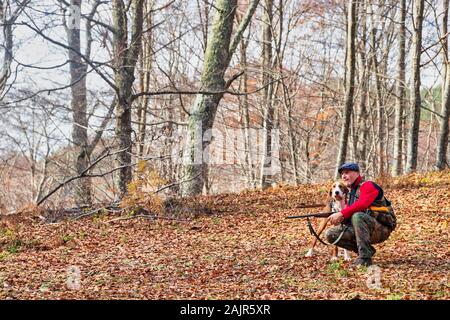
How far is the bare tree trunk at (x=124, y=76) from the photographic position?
15188mm

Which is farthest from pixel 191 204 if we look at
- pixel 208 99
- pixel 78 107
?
pixel 78 107

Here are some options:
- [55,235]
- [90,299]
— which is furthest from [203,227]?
[90,299]

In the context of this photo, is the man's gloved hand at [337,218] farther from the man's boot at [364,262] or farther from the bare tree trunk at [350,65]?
the bare tree trunk at [350,65]

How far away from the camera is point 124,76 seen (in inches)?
610

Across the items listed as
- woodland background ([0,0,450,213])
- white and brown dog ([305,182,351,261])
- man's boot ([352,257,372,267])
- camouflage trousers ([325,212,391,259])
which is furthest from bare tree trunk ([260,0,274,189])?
man's boot ([352,257,372,267])

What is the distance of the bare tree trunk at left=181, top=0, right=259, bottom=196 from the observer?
15969 millimetres

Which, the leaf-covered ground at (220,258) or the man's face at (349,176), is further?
the man's face at (349,176)

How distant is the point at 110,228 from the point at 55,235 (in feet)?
4.08

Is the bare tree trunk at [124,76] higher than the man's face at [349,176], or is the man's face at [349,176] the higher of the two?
the bare tree trunk at [124,76]

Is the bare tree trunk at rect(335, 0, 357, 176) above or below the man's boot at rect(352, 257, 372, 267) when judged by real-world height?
above

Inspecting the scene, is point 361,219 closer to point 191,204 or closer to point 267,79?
point 191,204

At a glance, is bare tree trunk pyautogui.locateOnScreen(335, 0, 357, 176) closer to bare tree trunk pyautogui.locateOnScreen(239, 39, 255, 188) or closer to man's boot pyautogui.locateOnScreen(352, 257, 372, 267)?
bare tree trunk pyautogui.locateOnScreen(239, 39, 255, 188)

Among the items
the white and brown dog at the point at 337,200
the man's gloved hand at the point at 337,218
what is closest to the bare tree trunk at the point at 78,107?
the white and brown dog at the point at 337,200

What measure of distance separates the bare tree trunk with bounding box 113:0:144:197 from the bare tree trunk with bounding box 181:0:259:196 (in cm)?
154
